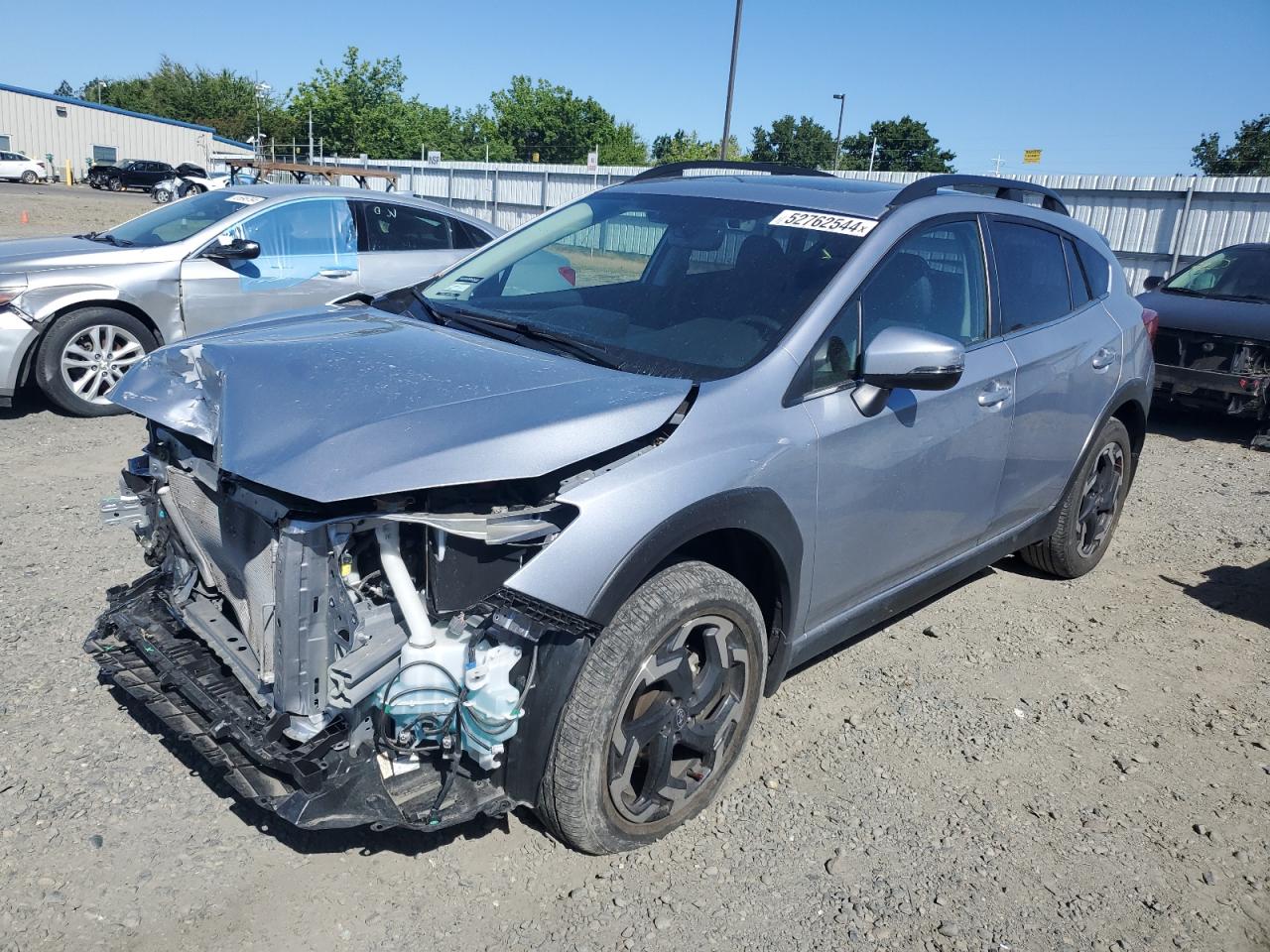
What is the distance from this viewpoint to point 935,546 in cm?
376

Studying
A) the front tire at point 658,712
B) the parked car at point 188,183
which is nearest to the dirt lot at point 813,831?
the front tire at point 658,712

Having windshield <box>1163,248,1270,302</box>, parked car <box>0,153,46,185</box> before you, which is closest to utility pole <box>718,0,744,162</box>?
windshield <box>1163,248,1270,302</box>

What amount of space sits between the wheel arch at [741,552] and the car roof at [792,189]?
4.11 feet

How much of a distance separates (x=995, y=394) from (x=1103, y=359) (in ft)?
4.05

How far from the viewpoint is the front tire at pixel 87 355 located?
675cm

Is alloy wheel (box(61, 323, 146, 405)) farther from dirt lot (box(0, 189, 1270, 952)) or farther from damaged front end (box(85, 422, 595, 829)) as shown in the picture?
damaged front end (box(85, 422, 595, 829))

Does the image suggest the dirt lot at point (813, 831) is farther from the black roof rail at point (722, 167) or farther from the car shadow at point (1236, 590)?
the black roof rail at point (722, 167)

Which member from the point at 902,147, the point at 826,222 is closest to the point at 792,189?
the point at 826,222

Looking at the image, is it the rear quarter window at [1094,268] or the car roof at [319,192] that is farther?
the car roof at [319,192]

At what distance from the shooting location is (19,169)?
4738 centimetres

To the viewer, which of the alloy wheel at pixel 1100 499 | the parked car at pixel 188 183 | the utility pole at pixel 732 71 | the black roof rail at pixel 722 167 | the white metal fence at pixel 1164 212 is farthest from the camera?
the utility pole at pixel 732 71

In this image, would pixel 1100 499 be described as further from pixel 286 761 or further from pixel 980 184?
pixel 286 761

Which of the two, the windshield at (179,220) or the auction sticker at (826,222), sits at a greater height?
the auction sticker at (826,222)

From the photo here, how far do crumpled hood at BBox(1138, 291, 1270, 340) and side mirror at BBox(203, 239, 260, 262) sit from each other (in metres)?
7.72
